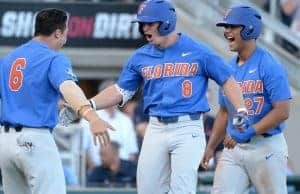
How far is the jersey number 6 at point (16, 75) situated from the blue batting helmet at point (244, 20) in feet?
5.28

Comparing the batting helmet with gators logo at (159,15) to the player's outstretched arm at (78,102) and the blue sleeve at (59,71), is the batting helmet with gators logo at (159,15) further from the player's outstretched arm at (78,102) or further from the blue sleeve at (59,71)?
the player's outstretched arm at (78,102)

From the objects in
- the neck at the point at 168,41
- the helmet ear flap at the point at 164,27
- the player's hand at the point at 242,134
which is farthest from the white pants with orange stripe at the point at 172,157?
the helmet ear flap at the point at 164,27

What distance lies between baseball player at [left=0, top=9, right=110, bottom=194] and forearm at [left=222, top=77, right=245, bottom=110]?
1.12m

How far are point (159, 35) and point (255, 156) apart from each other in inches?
46.7

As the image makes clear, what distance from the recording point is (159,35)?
10.2m

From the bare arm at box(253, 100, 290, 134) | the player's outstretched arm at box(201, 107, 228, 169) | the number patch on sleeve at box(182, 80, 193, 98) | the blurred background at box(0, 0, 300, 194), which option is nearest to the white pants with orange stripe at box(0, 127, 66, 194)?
the number patch on sleeve at box(182, 80, 193, 98)

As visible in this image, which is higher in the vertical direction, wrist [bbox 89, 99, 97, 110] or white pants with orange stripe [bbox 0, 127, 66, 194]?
wrist [bbox 89, 99, 97, 110]

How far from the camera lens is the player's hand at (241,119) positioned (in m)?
9.89

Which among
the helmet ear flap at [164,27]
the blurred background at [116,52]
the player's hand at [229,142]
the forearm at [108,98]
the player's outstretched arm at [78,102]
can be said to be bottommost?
the blurred background at [116,52]

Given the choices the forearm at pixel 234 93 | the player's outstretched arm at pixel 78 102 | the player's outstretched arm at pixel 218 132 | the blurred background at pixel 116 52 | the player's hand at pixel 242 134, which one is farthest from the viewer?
the blurred background at pixel 116 52

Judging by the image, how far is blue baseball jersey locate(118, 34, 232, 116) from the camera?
1012 cm

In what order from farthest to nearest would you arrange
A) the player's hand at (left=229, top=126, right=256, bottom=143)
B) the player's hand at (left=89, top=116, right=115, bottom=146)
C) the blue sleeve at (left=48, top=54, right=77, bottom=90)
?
1. the player's hand at (left=229, top=126, right=256, bottom=143)
2. the blue sleeve at (left=48, top=54, right=77, bottom=90)
3. the player's hand at (left=89, top=116, right=115, bottom=146)

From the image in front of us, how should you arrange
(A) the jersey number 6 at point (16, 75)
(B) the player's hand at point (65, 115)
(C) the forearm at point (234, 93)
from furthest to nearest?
(B) the player's hand at point (65, 115) < (C) the forearm at point (234, 93) < (A) the jersey number 6 at point (16, 75)

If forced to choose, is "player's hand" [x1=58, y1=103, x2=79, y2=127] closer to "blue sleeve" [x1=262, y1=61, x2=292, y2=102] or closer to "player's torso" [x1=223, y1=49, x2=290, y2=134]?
"player's torso" [x1=223, y1=49, x2=290, y2=134]
